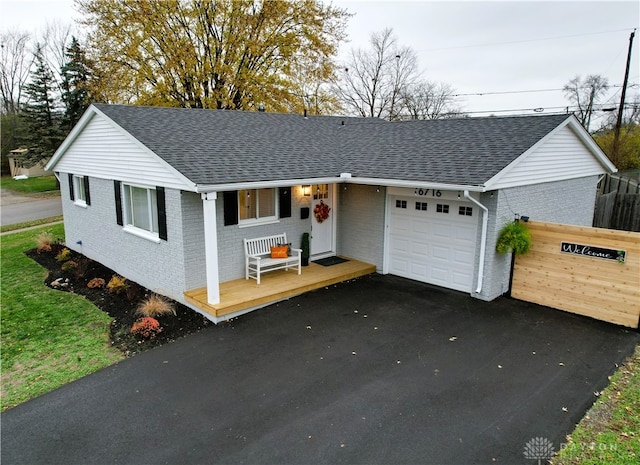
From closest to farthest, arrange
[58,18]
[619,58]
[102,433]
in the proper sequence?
[102,433]
[619,58]
[58,18]

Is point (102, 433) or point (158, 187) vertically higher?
point (158, 187)

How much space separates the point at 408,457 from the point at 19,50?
5193 centimetres

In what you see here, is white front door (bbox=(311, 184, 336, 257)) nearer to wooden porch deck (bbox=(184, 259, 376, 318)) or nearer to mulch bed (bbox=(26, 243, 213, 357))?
wooden porch deck (bbox=(184, 259, 376, 318))

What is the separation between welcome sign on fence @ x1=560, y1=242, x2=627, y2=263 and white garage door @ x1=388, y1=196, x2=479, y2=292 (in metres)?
1.75

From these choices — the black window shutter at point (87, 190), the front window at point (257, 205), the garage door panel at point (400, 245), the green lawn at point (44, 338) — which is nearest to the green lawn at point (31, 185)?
the black window shutter at point (87, 190)

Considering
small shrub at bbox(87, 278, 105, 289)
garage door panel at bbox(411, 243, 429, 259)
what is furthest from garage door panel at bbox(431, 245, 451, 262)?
small shrub at bbox(87, 278, 105, 289)

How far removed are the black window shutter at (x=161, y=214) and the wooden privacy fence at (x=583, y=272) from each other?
7.72 m

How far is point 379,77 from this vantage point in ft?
116

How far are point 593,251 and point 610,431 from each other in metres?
4.06

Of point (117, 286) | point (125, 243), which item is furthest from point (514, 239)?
point (125, 243)

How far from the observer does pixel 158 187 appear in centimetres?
842

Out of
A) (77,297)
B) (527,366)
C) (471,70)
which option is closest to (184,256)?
(77,297)

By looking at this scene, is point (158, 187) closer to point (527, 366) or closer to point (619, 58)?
point (527, 366)

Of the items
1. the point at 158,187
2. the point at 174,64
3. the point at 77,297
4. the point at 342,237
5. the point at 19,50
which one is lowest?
the point at 77,297
